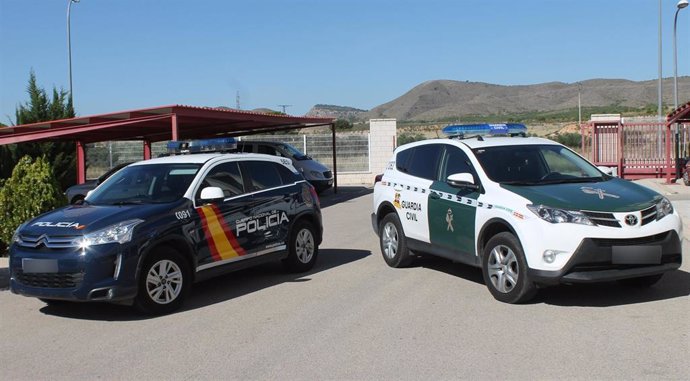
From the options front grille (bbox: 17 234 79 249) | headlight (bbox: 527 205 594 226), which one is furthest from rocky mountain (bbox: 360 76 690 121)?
front grille (bbox: 17 234 79 249)

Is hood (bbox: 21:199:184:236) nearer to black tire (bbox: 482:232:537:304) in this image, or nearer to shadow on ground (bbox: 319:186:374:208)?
black tire (bbox: 482:232:537:304)

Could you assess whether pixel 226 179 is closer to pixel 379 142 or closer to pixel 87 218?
pixel 87 218

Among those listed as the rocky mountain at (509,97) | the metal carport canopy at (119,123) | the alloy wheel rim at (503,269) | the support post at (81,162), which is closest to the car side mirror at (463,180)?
the alloy wheel rim at (503,269)

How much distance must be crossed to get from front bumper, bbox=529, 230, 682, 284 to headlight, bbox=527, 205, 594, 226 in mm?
201

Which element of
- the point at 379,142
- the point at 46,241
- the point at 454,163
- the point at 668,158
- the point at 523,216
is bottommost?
the point at 46,241

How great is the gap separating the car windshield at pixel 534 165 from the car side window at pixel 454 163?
166 mm

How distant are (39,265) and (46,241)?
9.5 inches

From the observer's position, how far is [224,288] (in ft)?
27.0

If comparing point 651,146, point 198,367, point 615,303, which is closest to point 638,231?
point 615,303

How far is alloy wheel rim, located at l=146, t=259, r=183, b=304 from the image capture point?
22.3ft

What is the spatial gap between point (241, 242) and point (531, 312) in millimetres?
3402

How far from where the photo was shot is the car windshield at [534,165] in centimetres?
740

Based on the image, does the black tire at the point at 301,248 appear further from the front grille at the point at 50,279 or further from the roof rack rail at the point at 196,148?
the front grille at the point at 50,279

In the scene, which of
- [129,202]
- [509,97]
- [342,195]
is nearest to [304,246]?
[129,202]
